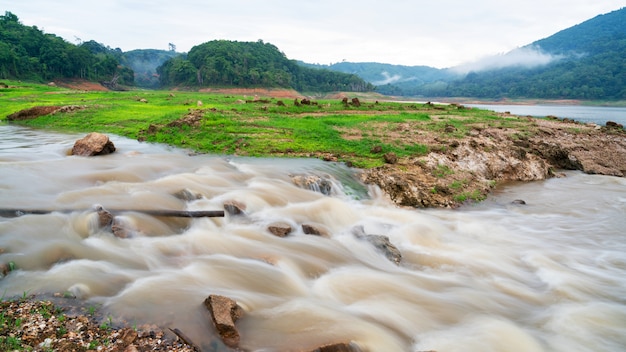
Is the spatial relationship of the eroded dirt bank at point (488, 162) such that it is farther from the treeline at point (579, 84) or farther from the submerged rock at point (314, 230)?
the treeline at point (579, 84)

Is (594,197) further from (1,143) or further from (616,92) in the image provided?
(616,92)

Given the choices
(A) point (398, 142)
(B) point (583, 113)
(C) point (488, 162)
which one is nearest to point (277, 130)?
(A) point (398, 142)

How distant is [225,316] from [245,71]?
111732 millimetres

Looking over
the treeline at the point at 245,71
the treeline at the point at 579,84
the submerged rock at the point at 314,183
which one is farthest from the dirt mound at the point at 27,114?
the treeline at the point at 579,84

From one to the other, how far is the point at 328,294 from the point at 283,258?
1.44 metres

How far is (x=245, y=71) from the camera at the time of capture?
110562 millimetres

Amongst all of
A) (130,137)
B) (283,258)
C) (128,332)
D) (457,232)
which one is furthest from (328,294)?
(130,137)

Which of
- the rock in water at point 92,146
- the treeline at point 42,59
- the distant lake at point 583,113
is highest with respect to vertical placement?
the treeline at point 42,59

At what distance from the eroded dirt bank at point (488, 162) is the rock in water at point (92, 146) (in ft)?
31.3

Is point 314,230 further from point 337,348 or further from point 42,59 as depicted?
point 42,59

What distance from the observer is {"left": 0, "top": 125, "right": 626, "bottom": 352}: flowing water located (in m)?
5.66

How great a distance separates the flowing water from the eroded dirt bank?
35.6 inches

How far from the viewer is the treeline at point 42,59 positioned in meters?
77.9

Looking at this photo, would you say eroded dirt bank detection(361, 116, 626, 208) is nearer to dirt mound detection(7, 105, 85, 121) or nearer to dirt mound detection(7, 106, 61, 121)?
dirt mound detection(7, 105, 85, 121)
